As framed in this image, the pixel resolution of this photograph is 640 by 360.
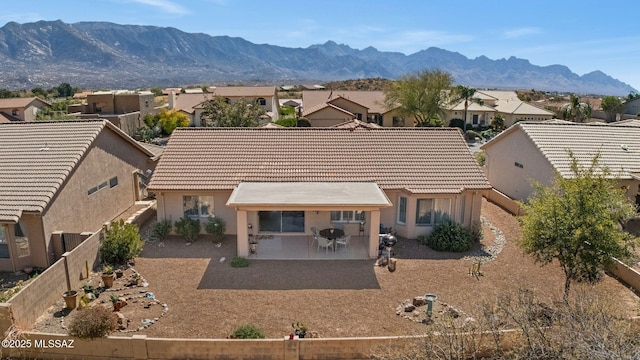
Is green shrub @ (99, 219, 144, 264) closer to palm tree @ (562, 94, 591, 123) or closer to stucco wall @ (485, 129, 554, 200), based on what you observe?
stucco wall @ (485, 129, 554, 200)

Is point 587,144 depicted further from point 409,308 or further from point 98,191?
point 98,191

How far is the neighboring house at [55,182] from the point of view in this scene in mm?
17766

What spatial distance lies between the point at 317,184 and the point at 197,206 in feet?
19.9

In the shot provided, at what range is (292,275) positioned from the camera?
17.9 meters

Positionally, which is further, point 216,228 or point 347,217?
point 347,217

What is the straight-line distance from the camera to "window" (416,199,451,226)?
21922 mm

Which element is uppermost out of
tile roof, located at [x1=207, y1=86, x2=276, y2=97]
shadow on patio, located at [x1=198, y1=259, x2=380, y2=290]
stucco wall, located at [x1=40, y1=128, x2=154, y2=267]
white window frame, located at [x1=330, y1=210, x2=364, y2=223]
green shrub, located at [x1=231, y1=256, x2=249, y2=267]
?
tile roof, located at [x1=207, y1=86, x2=276, y2=97]

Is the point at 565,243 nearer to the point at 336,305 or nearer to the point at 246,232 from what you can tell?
the point at 336,305

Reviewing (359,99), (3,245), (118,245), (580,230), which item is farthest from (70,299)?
(359,99)

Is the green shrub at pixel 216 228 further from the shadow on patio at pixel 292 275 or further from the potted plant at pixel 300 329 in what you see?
the potted plant at pixel 300 329

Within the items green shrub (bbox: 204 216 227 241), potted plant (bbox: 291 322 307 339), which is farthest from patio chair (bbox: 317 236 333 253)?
potted plant (bbox: 291 322 307 339)

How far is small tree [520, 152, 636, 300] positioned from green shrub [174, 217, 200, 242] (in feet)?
47.3

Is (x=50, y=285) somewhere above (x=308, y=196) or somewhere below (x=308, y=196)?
below

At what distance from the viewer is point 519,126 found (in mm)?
28594
